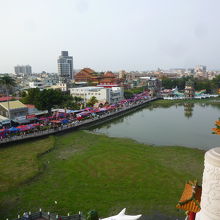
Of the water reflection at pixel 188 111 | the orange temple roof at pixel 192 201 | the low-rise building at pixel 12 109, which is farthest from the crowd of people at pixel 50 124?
the orange temple roof at pixel 192 201

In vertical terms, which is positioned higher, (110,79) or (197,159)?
(110,79)

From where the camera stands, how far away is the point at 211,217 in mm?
5996

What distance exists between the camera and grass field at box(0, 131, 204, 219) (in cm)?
1434

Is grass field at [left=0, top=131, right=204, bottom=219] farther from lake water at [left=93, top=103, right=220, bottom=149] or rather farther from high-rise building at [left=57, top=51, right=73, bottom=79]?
high-rise building at [left=57, top=51, right=73, bottom=79]

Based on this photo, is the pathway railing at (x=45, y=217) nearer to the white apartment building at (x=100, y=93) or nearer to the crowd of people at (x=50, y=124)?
the crowd of people at (x=50, y=124)

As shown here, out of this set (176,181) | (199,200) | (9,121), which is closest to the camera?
(199,200)

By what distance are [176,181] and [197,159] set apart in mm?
6208

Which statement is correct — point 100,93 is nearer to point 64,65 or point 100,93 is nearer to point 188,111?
point 188,111

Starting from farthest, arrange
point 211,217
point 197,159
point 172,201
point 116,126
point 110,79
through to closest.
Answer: point 110,79
point 116,126
point 197,159
point 172,201
point 211,217

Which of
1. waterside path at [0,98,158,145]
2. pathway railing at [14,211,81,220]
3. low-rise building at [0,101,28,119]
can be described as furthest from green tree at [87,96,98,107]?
pathway railing at [14,211,81,220]

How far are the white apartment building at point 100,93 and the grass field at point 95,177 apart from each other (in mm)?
33098

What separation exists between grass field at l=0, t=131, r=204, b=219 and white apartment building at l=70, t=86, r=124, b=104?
33098mm

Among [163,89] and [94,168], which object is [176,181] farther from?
[163,89]

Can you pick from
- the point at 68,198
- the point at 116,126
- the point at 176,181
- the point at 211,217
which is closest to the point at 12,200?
the point at 68,198
